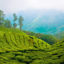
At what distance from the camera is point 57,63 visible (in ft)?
124

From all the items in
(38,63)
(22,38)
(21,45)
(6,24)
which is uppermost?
(6,24)

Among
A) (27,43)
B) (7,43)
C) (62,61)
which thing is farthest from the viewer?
(27,43)

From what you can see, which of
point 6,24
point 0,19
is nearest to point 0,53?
point 0,19

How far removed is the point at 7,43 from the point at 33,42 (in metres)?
24.4

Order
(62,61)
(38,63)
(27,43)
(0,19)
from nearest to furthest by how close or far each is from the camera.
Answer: (62,61), (38,63), (27,43), (0,19)

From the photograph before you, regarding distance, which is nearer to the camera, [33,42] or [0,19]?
[33,42]

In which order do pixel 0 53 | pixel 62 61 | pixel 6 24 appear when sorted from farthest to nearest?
pixel 6 24 → pixel 0 53 → pixel 62 61

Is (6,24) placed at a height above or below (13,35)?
above

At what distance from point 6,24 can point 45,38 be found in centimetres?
6445

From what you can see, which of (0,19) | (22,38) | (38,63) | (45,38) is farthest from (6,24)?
(38,63)

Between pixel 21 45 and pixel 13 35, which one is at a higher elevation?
pixel 13 35

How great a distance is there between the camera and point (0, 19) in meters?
161

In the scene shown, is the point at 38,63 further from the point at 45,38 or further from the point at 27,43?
the point at 45,38

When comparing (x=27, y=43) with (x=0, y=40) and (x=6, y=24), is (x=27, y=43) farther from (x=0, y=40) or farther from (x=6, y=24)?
(x=6, y=24)
